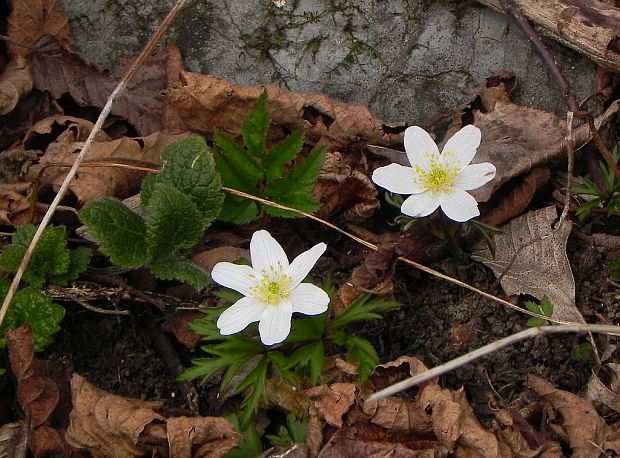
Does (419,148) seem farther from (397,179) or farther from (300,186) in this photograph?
(300,186)

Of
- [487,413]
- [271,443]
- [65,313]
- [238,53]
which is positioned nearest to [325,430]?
[271,443]

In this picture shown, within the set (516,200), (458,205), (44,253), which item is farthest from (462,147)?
(44,253)

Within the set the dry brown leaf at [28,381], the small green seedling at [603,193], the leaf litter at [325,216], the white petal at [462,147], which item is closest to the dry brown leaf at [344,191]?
the leaf litter at [325,216]

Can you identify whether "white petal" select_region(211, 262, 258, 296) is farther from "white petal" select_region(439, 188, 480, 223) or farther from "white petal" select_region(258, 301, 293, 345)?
"white petal" select_region(439, 188, 480, 223)

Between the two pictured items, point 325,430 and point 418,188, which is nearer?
point 325,430

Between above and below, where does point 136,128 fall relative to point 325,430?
above

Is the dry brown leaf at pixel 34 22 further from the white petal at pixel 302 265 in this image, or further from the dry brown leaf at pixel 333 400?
the dry brown leaf at pixel 333 400

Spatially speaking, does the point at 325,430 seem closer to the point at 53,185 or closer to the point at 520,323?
the point at 520,323
